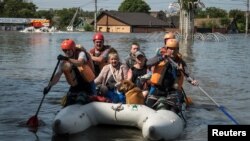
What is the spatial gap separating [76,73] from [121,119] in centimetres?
117

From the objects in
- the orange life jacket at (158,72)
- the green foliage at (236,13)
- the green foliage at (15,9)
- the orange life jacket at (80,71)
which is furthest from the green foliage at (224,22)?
the orange life jacket at (80,71)

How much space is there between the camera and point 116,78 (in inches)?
421

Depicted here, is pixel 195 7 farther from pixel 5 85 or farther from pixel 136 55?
pixel 136 55

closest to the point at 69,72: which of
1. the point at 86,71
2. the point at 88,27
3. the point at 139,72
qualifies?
the point at 86,71

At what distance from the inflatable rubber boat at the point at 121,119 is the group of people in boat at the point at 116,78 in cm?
32

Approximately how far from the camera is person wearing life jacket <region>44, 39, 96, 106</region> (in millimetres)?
9383

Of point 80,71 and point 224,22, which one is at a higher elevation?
point 224,22

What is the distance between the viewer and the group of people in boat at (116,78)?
952 centimetres

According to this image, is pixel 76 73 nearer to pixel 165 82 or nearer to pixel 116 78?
pixel 116 78

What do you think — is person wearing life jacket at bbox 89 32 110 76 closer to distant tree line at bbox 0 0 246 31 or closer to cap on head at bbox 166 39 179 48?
cap on head at bbox 166 39 179 48

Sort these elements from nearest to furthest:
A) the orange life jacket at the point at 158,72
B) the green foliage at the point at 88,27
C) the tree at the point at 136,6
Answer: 1. the orange life jacket at the point at 158,72
2. the green foliage at the point at 88,27
3. the tree at the point at 136,6

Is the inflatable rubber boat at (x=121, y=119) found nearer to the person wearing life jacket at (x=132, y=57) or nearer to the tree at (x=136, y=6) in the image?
the person wearing life jacket at (x=132, y=57)

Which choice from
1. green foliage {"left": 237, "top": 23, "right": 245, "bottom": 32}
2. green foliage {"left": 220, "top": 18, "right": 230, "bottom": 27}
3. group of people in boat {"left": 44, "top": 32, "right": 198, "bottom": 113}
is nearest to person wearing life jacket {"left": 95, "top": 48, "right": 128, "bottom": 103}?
group of people in boat {"left": 44, "top": 32, "right": 198, "bottom": 113}

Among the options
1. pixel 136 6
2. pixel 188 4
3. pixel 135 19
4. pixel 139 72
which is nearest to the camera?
pixel 139 72
